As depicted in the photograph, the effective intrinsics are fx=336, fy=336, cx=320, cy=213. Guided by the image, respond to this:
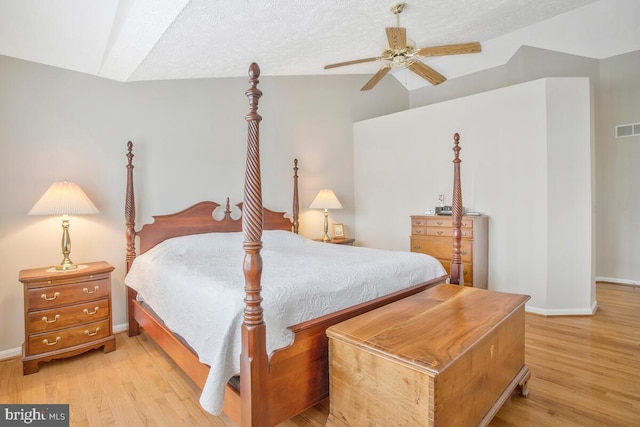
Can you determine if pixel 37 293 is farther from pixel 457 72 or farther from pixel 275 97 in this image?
pixel 457 72

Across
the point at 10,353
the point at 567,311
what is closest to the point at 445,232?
the point at 567,311

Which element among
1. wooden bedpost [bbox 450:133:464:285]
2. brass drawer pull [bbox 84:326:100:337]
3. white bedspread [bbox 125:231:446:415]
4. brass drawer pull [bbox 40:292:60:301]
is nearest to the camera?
white bedspread [bbox 125:231:446:415]

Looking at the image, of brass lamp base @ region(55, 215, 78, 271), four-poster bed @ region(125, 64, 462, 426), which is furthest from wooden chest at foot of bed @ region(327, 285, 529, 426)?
brass lamp base @ region(55, 215, 78, 271)

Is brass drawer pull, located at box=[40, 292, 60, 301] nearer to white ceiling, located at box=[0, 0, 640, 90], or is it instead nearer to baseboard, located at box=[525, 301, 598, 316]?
white ceiling, located at box=[0, 0, 640, 90]

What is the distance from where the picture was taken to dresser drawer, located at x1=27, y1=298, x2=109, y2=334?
8.18 ft

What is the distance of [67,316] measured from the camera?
262cm

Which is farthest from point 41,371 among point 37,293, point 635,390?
point 635,390

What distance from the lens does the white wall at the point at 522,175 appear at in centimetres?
361

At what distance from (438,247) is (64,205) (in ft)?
12.6

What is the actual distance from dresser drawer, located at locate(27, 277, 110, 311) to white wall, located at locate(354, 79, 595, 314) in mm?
3721

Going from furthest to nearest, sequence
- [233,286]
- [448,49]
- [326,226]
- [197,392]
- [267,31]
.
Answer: [326,226]
[267,31]
[448,49]
[197,392]
[233,286]

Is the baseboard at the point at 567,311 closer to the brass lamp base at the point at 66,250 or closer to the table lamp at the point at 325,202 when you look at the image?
the table lamp at the point at 325,202

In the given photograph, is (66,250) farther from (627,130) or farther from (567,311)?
(627,130)

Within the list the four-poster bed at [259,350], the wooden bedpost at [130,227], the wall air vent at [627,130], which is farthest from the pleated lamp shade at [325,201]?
the wall air vent at [627,130]
